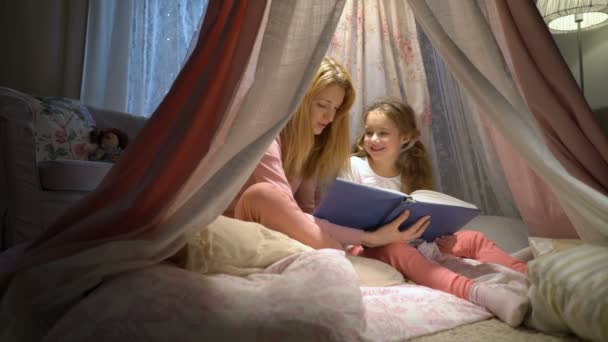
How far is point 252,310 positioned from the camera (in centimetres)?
66

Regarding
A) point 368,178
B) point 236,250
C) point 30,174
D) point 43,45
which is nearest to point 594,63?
point 368,178

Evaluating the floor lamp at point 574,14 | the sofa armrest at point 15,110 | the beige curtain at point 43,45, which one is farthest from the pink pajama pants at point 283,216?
the beige curtain at point 43,45

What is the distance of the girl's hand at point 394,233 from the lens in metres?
1.06

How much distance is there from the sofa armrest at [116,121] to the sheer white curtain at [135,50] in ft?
1.48

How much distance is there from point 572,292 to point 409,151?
993 mm

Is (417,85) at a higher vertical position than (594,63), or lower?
lower

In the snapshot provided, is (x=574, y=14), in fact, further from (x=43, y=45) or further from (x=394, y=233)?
(x=43, y=45)

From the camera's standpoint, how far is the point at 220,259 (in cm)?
83

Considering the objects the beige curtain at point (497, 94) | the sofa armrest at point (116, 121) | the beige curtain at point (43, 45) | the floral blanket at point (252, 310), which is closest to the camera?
the floral blanket at point (252, 310)

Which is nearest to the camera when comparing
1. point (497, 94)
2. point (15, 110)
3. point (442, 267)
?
point (497, 94)

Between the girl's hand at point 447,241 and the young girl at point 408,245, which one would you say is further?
the girl's hand at point 447,241

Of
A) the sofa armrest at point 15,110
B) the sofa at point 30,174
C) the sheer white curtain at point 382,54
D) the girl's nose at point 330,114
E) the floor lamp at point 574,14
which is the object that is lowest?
the sofa at point 30,174

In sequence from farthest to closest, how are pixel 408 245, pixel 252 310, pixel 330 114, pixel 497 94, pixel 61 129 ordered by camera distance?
pixel 61 129 < pixel 330 114 < pixel 408 245 < pixel 497 94 < pixel 252 310

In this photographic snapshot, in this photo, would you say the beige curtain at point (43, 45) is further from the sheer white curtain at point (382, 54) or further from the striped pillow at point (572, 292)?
the striped pillow at point (572, 292)
